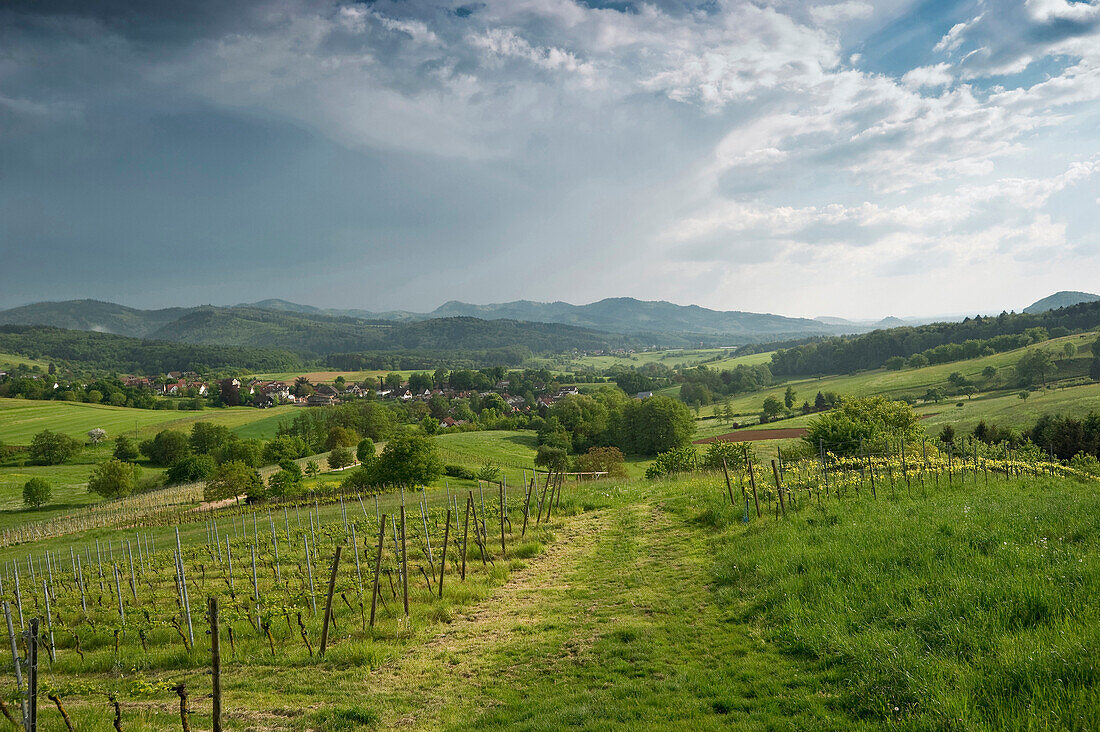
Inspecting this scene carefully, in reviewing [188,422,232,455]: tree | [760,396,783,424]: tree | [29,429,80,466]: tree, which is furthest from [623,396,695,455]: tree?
[29,429,80,466]: tree

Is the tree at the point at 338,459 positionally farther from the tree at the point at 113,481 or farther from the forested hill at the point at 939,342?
the forested hill at the point at 939,342

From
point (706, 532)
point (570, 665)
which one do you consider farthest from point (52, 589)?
point (706, 532)

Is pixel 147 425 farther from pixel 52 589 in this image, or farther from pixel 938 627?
pixel 938 627

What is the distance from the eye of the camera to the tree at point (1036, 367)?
265 ft

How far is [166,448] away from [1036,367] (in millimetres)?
129904

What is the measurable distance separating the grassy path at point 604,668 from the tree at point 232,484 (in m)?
37.7

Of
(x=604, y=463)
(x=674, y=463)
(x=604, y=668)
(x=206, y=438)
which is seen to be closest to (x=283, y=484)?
(x=604, y=463)

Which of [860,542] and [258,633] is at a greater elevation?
[860,542]

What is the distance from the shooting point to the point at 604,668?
25.9 feet

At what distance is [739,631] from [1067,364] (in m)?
111

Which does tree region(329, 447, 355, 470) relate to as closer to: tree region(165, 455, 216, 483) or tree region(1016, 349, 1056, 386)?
tree region(165, 455, 216, 483)

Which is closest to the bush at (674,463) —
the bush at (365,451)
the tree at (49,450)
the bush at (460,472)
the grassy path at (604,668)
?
the bush at (460,472)

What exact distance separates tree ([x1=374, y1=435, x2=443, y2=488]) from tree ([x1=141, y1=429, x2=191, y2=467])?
4659cm

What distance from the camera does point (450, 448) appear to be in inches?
2840
